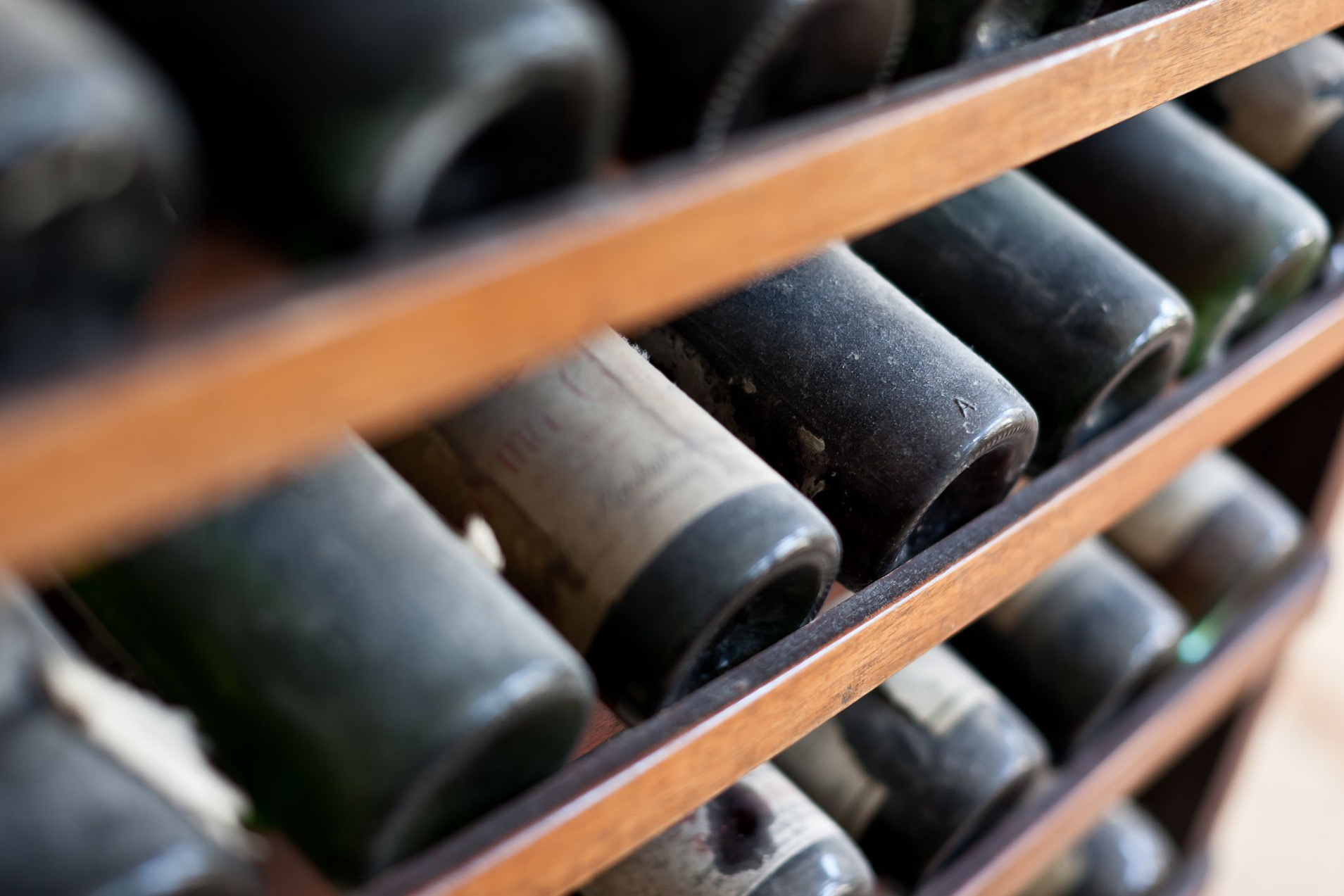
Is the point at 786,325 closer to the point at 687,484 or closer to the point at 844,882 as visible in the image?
the point at 687,484

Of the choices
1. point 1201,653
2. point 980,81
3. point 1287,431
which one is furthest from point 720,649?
point 1287,431

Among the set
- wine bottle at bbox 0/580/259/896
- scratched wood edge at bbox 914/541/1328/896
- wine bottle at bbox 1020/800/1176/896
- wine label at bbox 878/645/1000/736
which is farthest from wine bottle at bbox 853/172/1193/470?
wine bottle at bbox 1020/800/1176/896

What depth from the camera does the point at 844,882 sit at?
0.57m

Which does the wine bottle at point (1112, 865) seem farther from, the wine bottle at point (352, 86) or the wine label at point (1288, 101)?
the wine bottle at point (352, 86)

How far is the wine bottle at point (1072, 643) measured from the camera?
0.78 m

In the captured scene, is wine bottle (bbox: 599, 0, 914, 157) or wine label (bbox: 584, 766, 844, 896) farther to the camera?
wine label (bbox: 584, 766, 844, 896)

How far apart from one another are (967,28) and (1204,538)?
604mm

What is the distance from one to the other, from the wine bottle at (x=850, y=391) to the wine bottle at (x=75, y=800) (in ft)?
0.83

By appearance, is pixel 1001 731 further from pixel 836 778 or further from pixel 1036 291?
pixel 1036 291

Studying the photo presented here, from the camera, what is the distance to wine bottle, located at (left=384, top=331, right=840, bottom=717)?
42cm

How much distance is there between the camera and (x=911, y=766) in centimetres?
68

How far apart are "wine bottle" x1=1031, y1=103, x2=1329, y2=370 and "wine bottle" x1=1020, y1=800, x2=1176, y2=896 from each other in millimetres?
476

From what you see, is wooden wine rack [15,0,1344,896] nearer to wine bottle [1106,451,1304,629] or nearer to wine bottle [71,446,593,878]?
wine bottle [71,446,593,878]

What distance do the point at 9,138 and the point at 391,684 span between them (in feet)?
0.60
